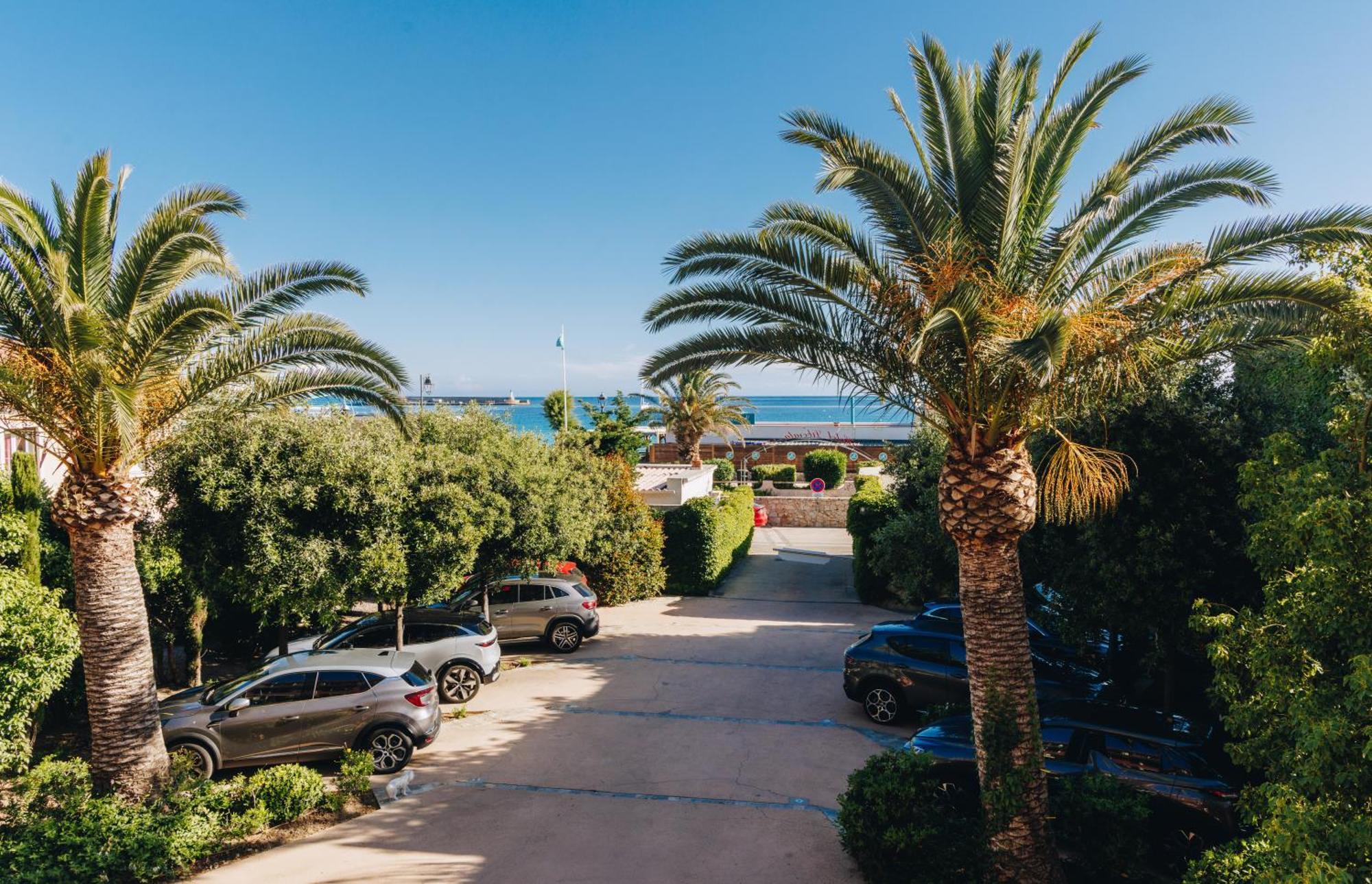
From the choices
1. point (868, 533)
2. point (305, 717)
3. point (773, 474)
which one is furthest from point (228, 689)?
point (773, 474)

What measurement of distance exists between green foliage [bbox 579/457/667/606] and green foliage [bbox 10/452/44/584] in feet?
35.5

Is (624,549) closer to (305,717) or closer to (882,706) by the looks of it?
(882,706)

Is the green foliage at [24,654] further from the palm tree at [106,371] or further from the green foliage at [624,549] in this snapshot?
the green foliage at [624,549]

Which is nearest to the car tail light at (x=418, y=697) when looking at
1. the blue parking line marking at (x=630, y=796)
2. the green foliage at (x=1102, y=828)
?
the blue parking line marking at (x=630, y=796)

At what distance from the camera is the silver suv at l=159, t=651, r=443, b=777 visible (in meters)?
9.72

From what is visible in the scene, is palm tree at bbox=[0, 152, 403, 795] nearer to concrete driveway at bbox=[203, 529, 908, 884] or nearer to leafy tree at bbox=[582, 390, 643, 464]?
concrete driveway at bbox=[203, 529, 908, 884]

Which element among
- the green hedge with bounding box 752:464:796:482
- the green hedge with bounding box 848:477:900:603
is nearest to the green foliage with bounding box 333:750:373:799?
the green hedge with bounding box 848:477:900:603

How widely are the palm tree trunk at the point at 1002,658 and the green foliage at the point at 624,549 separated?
40.8ft

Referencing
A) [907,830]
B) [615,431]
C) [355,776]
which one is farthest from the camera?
[615,431]

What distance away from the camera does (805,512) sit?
119 ft

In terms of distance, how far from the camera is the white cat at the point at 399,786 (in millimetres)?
9180

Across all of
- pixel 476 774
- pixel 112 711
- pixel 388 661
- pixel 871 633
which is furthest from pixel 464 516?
pixel 871 633

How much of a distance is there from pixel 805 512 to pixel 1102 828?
1151 inches

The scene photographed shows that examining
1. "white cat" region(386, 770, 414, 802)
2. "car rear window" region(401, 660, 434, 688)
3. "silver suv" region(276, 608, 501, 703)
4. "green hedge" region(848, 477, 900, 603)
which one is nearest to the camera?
"white cat" region(386, 770, 414, 802)
